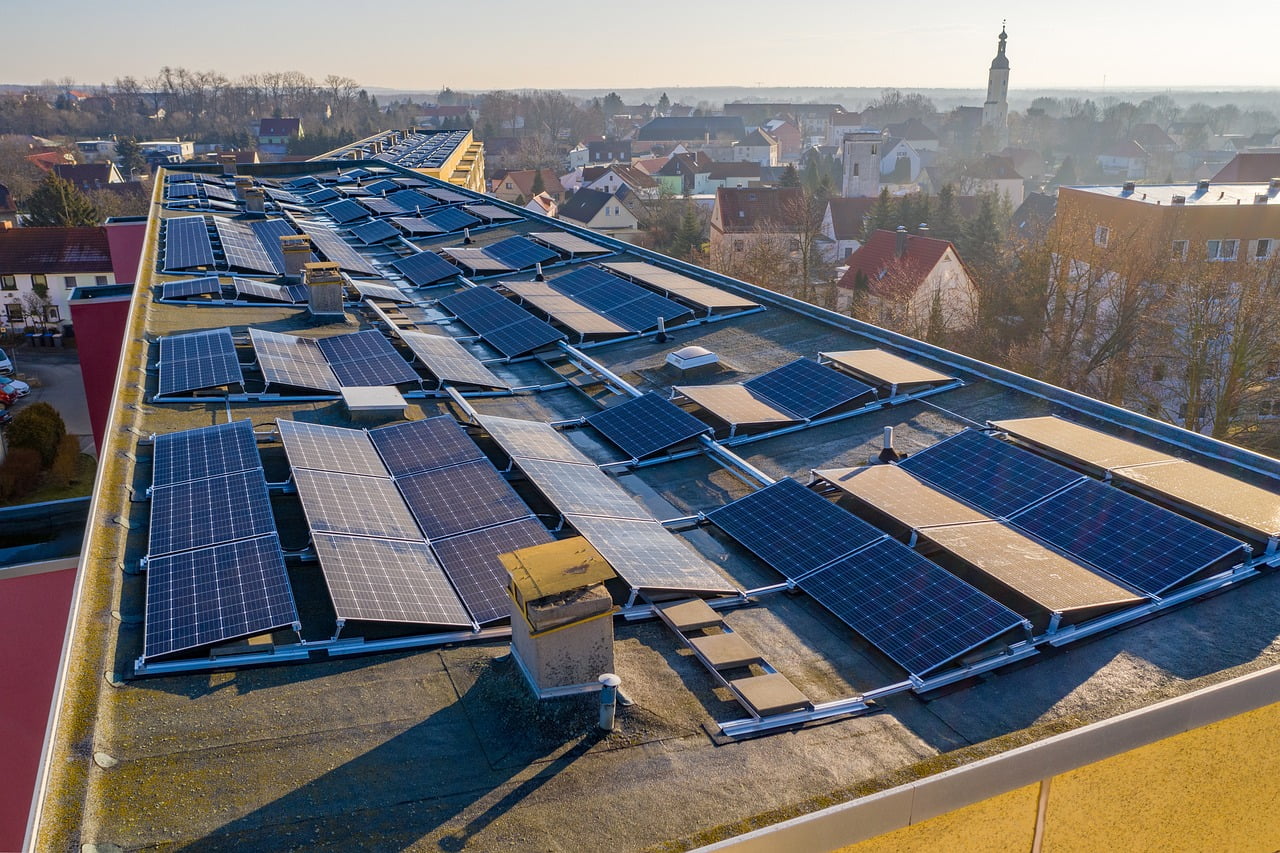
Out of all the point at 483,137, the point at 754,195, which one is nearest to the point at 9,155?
the point at 483,137

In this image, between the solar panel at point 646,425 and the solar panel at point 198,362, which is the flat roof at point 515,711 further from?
the solar panel at point 198,362

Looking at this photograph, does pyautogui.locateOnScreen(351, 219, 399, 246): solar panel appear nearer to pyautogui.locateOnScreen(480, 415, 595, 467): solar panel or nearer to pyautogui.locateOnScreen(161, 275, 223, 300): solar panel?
pyautogui.locateOnScreen(161, 275, 223, 300): solar panel

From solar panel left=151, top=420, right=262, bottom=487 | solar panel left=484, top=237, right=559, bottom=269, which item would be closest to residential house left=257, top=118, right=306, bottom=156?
solar panel left=484, top=237, right=559, bottom=269

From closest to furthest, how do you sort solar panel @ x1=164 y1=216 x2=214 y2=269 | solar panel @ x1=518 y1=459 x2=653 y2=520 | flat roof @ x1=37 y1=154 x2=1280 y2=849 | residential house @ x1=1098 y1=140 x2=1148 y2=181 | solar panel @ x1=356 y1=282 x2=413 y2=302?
flat roof @ x1=37 y1=154 x2=1280 y2=849
solar panel @ x1=518 y1=459 x2=653 y2=520
solar panel @ x1=356 y1=282 x2=413 y2=302
solar panel @ x1=164 y1=216 x2=214 y2=269
residential house @ x1=1098 y1=140 x2=1148 y2=181

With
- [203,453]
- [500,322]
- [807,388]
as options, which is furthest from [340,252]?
[807,388]

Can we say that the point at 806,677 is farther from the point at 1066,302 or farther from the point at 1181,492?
the point at 1066,302

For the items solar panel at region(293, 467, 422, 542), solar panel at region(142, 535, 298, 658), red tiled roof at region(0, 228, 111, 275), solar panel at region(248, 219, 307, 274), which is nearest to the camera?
solar panel at region(142, 535, 298, 658)

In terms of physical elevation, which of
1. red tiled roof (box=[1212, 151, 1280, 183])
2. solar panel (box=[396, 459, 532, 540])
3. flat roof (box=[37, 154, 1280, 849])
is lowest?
flat roof (box=[37, 154, 1280, 849])
